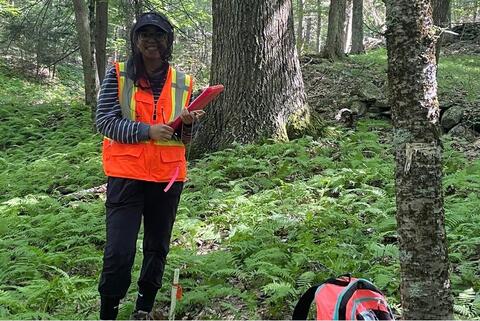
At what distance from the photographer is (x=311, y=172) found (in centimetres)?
735

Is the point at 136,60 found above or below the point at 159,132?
above

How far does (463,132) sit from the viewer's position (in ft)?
28.8

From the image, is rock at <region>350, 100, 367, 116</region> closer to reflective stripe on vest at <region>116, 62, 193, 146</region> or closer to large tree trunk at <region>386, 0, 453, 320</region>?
reflective stripe on vest at <region>116, 62, 193, 146</region>

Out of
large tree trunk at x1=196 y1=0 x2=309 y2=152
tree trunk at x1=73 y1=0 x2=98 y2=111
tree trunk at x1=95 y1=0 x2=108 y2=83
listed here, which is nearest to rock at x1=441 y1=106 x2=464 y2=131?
large tree trunk at x1=196 y1=0 x2=309 y2=152

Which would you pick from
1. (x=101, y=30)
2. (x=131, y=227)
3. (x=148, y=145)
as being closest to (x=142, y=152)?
(x=148, y=145)

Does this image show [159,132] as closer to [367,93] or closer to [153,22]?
[153,22]

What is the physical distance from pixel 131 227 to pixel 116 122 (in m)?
0.72

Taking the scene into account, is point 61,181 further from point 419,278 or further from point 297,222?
point 419,278

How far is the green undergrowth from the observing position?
4.19 metres

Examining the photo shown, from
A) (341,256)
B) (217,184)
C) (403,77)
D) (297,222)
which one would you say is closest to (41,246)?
(217,184)

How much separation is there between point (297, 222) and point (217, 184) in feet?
6.33

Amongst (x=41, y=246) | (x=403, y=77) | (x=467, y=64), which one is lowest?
(x=41, y=246)

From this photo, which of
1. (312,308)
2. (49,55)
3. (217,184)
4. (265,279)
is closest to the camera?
(312,308)

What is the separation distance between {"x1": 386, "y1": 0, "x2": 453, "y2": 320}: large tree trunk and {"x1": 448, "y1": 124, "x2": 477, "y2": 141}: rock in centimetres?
657
